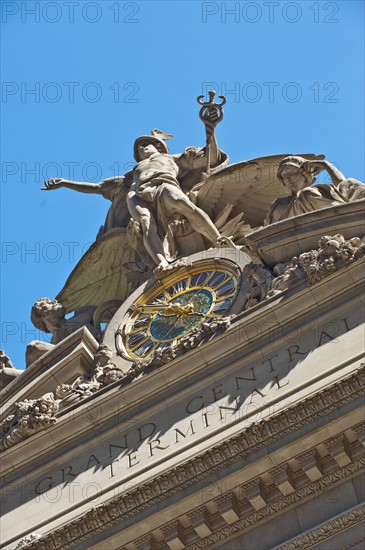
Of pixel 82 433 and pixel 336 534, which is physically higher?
pixel 82 433

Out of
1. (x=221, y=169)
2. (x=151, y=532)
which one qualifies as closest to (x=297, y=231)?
(x=221, y=169)

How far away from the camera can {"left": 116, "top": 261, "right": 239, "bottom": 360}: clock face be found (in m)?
28.9

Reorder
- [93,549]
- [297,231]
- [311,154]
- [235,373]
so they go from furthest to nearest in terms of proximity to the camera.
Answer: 1. [311,154]
2. [297,231]
3. [235,373]
4. [93,549]

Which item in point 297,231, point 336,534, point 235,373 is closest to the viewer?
point 336,534

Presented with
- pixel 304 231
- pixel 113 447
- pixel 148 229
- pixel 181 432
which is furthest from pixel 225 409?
pixel 148 229

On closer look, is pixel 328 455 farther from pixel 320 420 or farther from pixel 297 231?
pixel 297 231

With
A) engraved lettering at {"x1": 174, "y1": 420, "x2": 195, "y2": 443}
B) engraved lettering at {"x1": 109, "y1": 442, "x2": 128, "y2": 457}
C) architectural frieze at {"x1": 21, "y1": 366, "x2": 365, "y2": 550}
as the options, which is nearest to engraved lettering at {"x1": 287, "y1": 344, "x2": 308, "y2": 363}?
architectural frieze at {"x1": 21, "y1": 366, "x2": 365, "y2": 550}

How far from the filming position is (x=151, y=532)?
24.5m

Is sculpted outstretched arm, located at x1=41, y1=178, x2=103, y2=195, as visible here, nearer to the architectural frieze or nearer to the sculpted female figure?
the sculpted female figure

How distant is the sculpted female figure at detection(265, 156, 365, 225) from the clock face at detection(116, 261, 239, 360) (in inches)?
54.7

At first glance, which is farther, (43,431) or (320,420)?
(43,431)

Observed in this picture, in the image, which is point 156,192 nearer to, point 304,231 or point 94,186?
point 94,186

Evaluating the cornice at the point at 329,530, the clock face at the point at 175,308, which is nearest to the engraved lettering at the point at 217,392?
the clock face at the point at 175,308

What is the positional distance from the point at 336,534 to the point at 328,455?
1215mm
